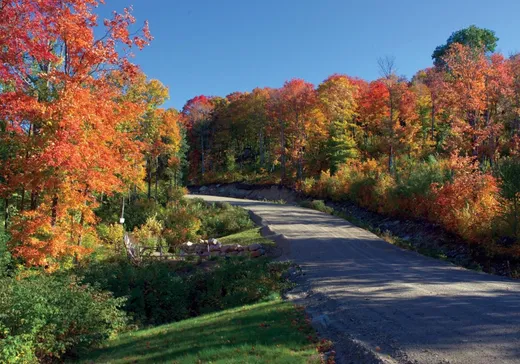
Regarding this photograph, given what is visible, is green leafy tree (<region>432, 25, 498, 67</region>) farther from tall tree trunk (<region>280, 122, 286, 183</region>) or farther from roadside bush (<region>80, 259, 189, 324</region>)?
roadside bush (<region>80, 259, 189, 324</region>)

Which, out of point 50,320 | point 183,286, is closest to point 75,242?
point 183,286

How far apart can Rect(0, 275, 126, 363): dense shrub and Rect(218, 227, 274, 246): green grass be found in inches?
346

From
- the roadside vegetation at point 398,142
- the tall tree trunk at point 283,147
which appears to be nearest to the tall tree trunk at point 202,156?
the roadside vegetation at point 398,142

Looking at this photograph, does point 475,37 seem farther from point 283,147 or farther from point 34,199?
point 34,199

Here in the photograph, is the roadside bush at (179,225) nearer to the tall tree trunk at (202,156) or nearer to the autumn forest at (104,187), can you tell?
the autumn forest at (104,187)

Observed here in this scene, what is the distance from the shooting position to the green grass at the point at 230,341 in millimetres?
6527

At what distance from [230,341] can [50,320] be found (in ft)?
15.8

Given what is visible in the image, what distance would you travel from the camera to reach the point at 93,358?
9.06 meters

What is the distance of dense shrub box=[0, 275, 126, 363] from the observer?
336 inches

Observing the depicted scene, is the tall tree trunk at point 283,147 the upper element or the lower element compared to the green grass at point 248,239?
upper

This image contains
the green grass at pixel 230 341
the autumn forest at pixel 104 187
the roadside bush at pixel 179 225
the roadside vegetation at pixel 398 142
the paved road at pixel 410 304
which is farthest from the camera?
the roadside bush at pixel 179 225

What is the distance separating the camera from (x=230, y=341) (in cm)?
744

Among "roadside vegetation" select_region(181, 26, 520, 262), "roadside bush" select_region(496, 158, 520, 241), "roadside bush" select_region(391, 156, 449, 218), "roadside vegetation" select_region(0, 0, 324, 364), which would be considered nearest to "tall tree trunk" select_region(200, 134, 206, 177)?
"roadside vegetation" select_region(181, 26, 520, 262)

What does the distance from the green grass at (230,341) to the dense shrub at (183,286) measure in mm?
2012
